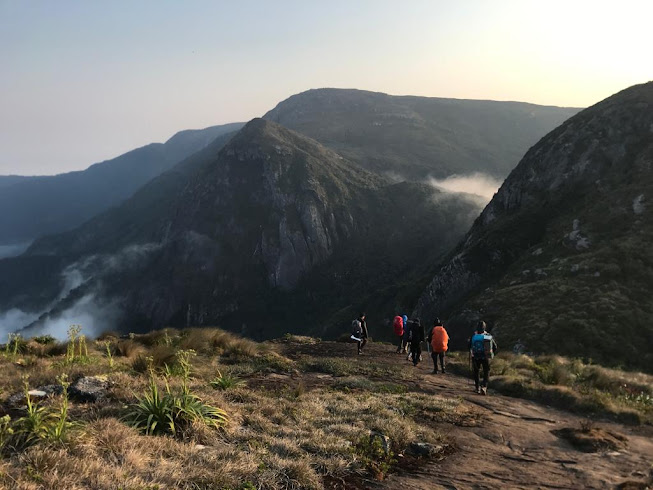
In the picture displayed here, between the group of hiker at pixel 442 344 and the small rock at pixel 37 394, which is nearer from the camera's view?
the small rock at pixel 37 394

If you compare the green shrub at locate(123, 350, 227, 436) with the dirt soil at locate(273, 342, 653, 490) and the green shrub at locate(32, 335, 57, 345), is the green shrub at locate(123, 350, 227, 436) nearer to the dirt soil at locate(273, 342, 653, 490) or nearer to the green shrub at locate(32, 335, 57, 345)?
the dirt soil at locate(273, 342, 653, 490)

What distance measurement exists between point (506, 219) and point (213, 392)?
52.3 m

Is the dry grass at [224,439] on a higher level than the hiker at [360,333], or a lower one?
higher

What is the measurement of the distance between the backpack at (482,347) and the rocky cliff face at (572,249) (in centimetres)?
1458

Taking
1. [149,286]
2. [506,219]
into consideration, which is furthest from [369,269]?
[149,286]

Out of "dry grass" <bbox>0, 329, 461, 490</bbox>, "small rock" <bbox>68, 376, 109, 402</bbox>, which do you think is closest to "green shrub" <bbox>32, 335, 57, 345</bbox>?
"dry grass" <bbox>0, 329, 461, 490</bbox>

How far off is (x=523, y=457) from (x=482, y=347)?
18.3ft

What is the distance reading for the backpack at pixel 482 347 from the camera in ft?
43.0

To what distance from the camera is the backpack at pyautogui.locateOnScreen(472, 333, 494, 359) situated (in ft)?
43.0

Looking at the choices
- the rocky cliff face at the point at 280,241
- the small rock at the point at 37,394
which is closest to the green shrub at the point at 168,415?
the small rock at the point at 37,394

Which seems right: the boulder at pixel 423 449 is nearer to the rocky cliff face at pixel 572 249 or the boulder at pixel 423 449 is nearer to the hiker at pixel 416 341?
the hiker at pixel 416 341

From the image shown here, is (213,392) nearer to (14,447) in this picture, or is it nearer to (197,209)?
(14,447)

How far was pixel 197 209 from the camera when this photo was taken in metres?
123

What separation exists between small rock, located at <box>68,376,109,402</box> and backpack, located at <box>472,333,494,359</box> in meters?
10.9
